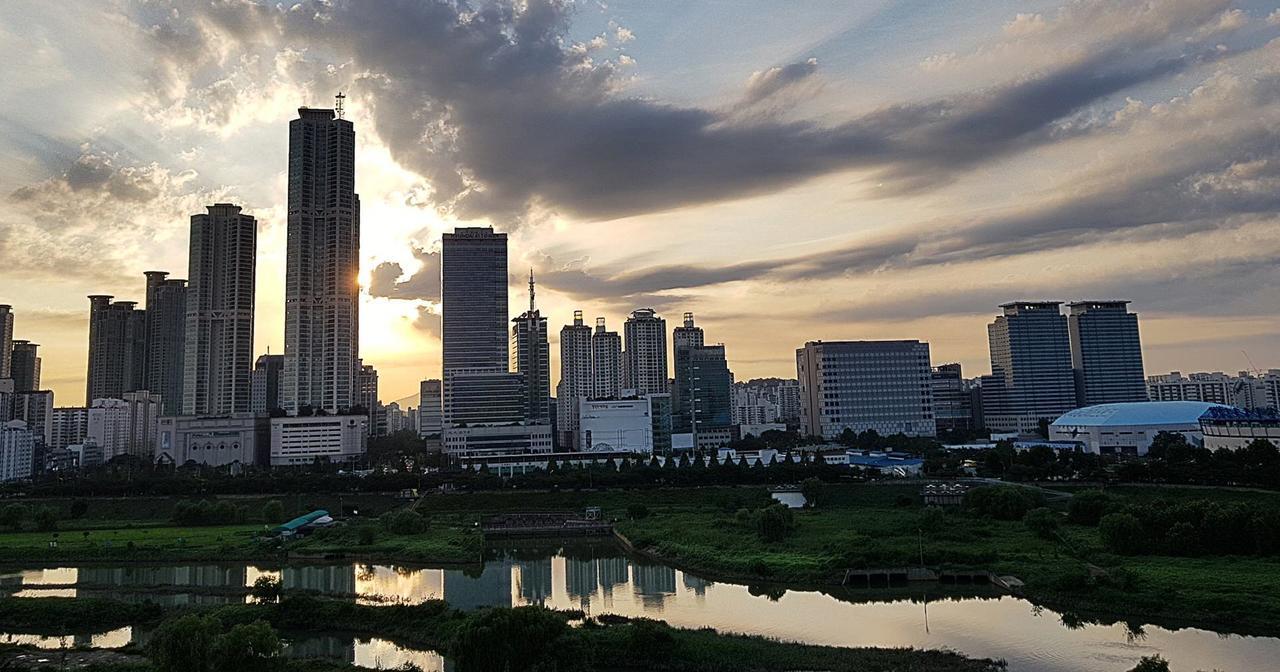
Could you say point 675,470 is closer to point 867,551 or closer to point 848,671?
point 867,551

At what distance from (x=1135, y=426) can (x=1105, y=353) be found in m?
50.1

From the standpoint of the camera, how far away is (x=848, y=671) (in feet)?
58.6

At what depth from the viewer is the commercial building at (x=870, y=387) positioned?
9006cm

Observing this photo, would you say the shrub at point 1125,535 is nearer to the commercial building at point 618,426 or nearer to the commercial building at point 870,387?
the commercial building at point 618,426

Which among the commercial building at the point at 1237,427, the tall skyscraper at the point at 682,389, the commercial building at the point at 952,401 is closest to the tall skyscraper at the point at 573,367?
the tall skyscraper at the point at 682,389

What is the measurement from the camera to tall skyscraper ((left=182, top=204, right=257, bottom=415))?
95375 mm

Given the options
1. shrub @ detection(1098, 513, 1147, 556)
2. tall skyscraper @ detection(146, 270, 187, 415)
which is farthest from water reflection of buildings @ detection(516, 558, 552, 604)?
tall skyscraper @ detection(146, 270, 187, 415)

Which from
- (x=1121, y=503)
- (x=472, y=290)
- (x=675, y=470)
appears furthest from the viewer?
(x=472, y=290)

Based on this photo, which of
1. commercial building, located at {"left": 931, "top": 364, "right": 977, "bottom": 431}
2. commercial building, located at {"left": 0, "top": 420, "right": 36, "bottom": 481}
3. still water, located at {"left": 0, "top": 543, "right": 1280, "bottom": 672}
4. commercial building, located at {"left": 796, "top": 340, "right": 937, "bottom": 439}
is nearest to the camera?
still water, located at {"left": 0, "top": 543, "right": 1280, "bottom": 672}

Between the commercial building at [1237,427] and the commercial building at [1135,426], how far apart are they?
6.45 metres

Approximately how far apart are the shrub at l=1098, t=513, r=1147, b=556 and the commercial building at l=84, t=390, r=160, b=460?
103887 millimetres

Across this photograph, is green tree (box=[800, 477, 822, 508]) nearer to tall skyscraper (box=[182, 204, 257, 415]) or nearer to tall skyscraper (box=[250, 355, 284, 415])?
tall skyscraper (box=[182, 204, 257, 415])

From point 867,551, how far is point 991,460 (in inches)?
1074

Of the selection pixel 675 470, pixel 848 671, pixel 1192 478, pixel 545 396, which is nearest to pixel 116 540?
pixel 675 470
